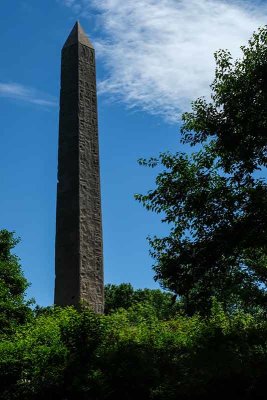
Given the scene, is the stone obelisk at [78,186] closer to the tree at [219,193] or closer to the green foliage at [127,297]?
the tree at [219,193]

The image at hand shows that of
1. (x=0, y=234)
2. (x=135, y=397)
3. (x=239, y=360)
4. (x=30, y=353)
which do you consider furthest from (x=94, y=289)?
(x=0, y=234)

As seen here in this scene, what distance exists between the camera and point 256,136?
1430 centimetres

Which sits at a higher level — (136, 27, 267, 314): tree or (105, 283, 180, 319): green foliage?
(105, 283, 180, 319): green foliage

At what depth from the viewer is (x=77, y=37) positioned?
15.8m

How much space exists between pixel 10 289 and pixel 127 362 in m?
15.9

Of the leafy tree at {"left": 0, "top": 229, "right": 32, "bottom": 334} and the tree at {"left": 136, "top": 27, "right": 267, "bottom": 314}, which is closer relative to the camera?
the tree at {"left": 136, "top": 27, "right": 267, "bottom": 314}

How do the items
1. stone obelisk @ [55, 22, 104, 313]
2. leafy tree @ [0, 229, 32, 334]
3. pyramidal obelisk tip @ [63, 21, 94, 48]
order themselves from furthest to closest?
leafy tree @ [0, 229, 32, 334] → pyramidal obelisk tip @ [63, 21, 94, 48] → stone obelisk @ [55, 22, 104, 313]

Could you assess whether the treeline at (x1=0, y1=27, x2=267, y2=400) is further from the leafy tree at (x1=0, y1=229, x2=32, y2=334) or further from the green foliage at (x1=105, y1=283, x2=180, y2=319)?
the green foliage at (x1=105, y1=283, x2=180, y2=319)

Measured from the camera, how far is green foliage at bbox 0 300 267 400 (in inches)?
397

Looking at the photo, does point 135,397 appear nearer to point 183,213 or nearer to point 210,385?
point 210,385

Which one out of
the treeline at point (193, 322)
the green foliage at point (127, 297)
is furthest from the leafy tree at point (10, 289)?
the green foliage at point (127, 297)

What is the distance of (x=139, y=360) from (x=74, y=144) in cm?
615

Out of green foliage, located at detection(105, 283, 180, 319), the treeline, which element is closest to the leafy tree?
the treeline

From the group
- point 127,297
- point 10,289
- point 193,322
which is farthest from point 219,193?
point 127,297
